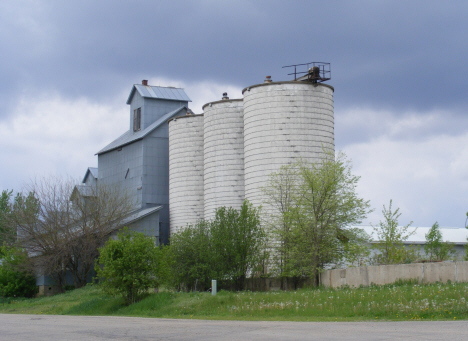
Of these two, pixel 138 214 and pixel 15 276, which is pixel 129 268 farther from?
pixel 15 276

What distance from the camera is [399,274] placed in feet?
80.3

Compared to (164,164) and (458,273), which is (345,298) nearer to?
(458,273)

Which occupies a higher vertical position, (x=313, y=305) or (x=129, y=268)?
(x=129, y=268)

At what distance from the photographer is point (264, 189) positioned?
122 feet

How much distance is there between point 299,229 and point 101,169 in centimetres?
3310

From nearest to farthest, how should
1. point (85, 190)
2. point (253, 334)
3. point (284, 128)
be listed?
point (253, 334), point (284, 128), point (85, 190)

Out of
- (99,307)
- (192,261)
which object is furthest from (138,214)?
(99,307)

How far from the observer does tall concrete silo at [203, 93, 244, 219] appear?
43.6m

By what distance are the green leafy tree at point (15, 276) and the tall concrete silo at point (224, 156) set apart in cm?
1504

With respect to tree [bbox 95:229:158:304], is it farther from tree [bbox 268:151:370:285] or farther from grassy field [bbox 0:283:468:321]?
tree [bbox 268:151:370:285]

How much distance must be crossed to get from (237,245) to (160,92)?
2860cm

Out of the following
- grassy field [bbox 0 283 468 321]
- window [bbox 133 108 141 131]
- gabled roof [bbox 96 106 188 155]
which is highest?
window [bbox 133 108 141 131]

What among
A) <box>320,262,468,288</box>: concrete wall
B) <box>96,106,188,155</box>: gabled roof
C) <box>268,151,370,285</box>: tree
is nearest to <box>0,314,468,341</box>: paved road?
<box>320,262,468,288</box>: concrete wall

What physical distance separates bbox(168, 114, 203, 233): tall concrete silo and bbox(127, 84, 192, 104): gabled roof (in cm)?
747
